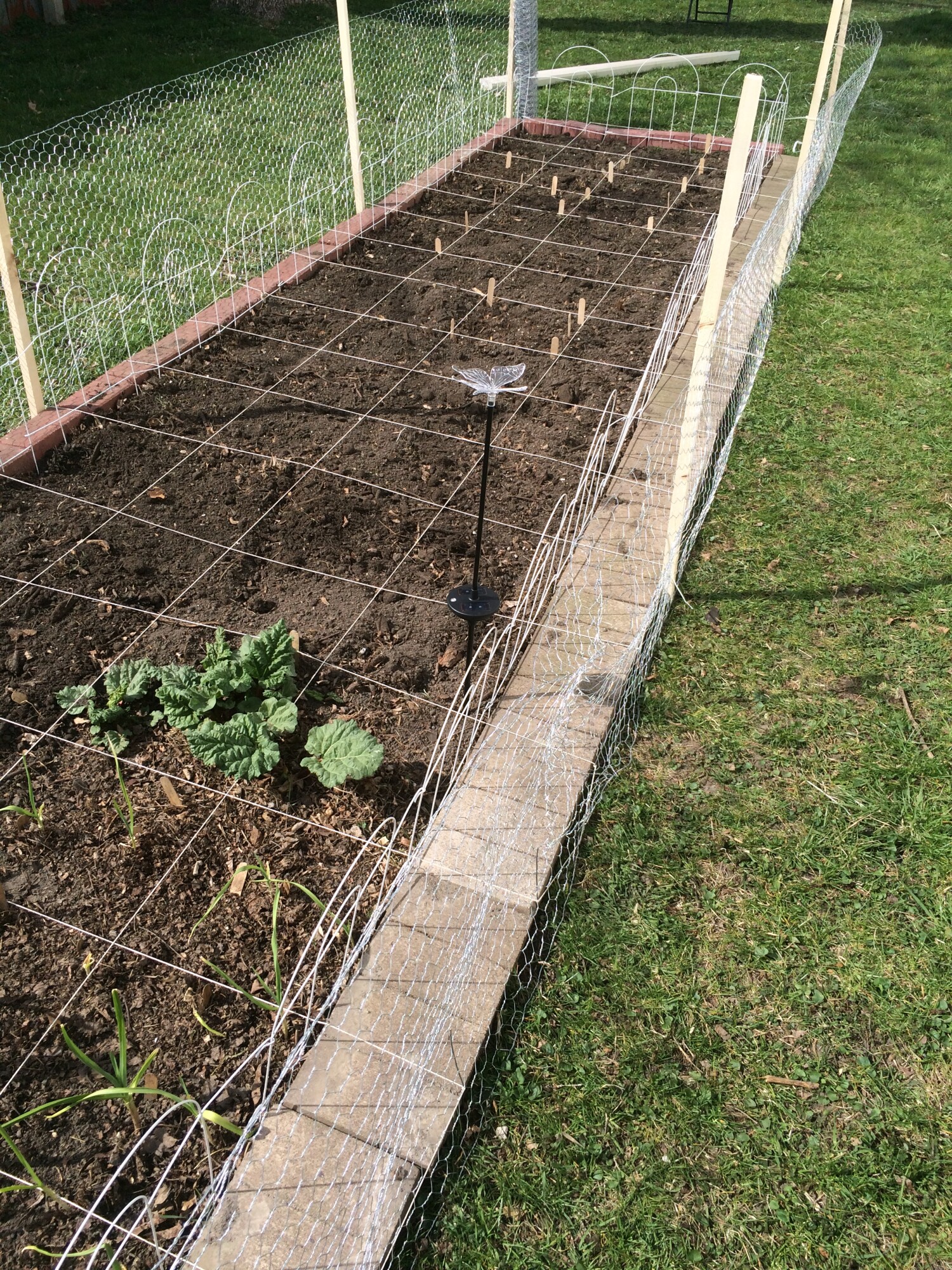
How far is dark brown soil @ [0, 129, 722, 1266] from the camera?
2.54 m

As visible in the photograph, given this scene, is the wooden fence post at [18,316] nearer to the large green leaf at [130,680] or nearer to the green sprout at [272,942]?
the large green leaf at [130,680]

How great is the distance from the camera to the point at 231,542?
405cm

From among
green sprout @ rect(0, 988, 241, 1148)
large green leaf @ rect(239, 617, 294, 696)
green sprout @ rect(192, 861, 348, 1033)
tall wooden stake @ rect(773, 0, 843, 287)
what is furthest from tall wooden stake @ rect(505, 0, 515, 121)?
green sprout @ rect(0, 988, 241, 1148)

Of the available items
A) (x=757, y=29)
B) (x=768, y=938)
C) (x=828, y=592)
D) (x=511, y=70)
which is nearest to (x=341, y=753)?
(x=768, y=938)

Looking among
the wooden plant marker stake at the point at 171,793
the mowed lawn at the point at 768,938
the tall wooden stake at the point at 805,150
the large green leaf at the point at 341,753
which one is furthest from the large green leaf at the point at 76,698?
the tall wooden stake at the point at 805,150

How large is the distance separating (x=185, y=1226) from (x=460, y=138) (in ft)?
26.4

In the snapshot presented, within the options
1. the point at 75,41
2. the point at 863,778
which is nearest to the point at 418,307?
the point at 863,778

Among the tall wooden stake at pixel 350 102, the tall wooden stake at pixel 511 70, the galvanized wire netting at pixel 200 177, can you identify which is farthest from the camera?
the tall wooden stake at pixel 511 70

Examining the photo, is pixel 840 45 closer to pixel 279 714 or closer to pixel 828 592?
pixel 828 592

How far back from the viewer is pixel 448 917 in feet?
8.95

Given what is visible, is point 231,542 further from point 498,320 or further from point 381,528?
point 498,320

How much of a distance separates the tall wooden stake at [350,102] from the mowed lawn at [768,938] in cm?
318

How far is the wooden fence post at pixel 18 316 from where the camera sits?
13.5 ft

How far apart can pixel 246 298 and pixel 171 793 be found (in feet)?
11.5
